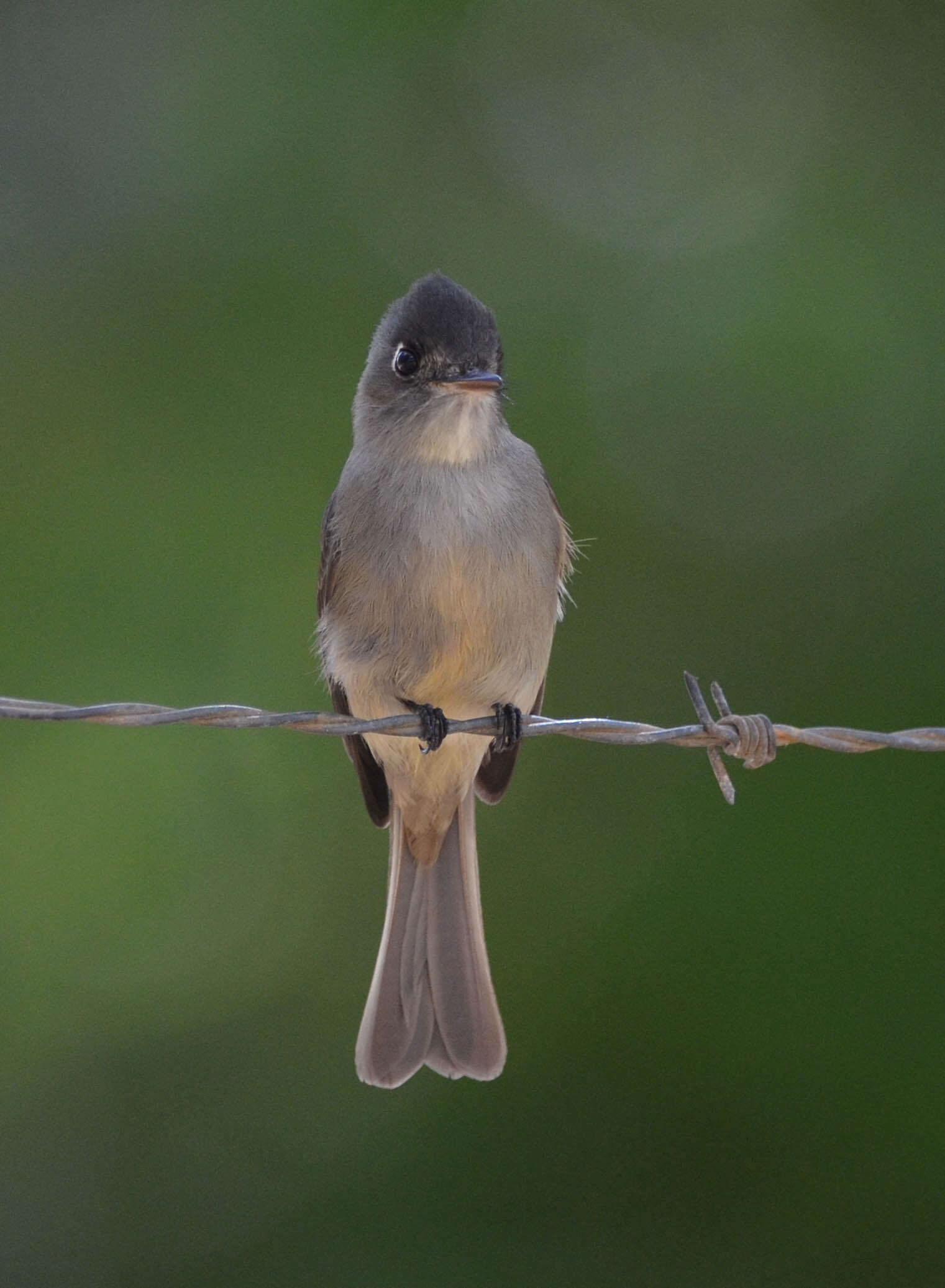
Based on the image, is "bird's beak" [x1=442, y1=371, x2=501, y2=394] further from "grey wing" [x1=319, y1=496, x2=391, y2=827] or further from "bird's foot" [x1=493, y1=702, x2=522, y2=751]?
"bird's foot" [x1=493, y1=702, x2=522, y2=751]

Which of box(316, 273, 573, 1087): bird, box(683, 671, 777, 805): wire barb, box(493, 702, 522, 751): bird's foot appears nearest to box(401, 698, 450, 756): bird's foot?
box(316, 273, 573, 1087): bird

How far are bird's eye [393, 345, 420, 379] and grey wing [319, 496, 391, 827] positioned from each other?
38 centimetres

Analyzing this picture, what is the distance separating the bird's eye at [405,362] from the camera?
3.65 m

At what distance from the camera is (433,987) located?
3.54 meters

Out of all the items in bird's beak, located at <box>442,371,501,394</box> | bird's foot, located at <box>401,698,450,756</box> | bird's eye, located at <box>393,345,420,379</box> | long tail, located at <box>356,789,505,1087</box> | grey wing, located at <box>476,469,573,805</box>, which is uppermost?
bird's eye, located at <box>393,345,420,379</box>

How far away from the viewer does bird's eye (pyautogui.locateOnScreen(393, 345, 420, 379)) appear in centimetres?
365

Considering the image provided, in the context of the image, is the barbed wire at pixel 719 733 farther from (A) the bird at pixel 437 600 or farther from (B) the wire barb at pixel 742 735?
(A) the bird at pixel 437 600

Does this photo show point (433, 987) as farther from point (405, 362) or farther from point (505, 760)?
point (405, 362)

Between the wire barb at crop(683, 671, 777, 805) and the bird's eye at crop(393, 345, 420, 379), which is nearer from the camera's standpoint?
the wire barb at crop(683, 671, 777, 805)

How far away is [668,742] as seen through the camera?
2.58 meters

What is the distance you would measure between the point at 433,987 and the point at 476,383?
1482mm

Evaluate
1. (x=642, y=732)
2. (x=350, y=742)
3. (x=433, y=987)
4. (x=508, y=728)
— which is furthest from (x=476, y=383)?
(x=433, y=987)

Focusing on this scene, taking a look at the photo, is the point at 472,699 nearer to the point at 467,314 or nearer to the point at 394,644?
the point at 394,644

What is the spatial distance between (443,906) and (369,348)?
5.16 ft
